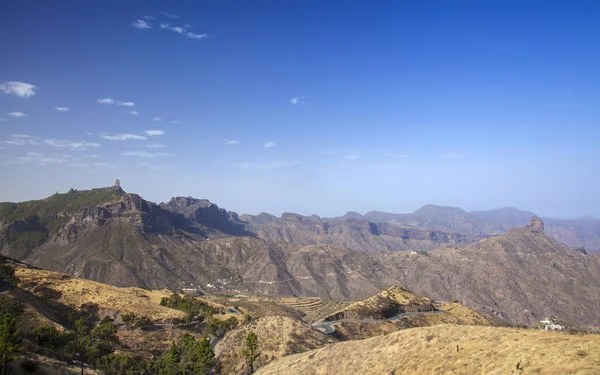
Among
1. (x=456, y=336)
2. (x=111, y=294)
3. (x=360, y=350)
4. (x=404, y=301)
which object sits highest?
(x=456, y=336)

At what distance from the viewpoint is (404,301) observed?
5694 inches

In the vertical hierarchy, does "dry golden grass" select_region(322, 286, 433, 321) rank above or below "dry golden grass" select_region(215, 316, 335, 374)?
below

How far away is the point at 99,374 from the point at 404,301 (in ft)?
379

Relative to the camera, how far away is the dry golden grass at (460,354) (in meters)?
29.8

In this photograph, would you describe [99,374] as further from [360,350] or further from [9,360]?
[360,350]

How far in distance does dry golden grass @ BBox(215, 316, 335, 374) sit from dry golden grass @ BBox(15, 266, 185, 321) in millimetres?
36833

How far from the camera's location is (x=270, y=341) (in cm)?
7950

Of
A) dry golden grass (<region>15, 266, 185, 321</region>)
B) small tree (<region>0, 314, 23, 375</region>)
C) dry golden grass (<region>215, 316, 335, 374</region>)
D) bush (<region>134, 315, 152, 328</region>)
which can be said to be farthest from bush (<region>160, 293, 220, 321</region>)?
small tree (<region>0, 314, 23, 375</region>)

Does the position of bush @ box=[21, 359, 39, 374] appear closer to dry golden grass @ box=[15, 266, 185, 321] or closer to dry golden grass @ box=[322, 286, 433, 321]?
dry golden grass @ box=[15, 266, 185, 321]

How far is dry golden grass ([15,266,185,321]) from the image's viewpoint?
109250 mm

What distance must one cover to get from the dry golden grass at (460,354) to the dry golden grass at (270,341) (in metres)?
20.3

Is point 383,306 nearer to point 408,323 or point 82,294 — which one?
point 408,323

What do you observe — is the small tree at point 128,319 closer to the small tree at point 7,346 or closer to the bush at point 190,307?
the bush at point 190,307

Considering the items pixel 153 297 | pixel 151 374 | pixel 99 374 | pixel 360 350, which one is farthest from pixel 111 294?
pixel 360 350
